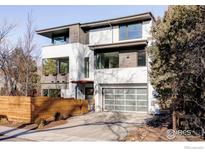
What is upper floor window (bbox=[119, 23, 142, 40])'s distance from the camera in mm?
18141

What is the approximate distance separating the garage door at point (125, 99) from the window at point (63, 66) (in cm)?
489

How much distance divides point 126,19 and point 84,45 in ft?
15.5

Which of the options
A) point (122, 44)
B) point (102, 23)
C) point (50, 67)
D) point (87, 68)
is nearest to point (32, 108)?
point (87, 68)

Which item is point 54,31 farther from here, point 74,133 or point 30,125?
point 74,133

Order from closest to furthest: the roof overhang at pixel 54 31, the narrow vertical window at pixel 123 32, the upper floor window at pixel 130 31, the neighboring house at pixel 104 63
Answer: the neighboring house at pixel 104 63
the upper floor window at pixel 130 31
the narrow vertical window at pixel 123 32
the roof overhang at pixel 54 31

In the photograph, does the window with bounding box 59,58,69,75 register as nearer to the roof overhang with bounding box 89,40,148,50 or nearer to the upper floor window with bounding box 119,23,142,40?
the roof overhang with bounding box 89,40,148,50

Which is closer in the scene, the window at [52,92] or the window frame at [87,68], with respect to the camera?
the window frame at [87,68]

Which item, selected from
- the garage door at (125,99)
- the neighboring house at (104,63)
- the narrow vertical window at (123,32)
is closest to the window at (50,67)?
the neighboring house at (104,63)

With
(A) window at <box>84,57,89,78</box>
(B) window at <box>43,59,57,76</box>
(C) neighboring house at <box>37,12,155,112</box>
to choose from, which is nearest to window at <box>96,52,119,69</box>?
(C) neighboring house at <box>37,12,155,112</box>

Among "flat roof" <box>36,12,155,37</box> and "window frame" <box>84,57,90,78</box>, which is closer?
"flat roof" <box>36,12,155,37</box>

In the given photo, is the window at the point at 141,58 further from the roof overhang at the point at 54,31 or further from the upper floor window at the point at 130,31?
the roof overhang at the point at 54,31

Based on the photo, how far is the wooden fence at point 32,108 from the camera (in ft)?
43.5

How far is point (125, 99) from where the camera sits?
1744 centimetres
